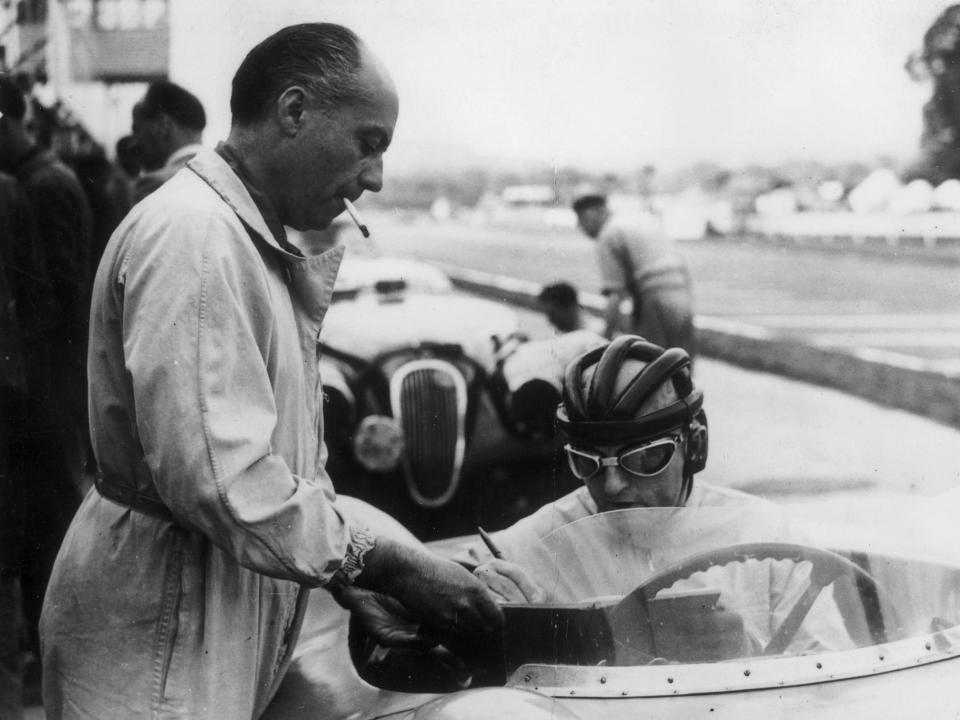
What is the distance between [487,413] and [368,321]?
29.4 inches

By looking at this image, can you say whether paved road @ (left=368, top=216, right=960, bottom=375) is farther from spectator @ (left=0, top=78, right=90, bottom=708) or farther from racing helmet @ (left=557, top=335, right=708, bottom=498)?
racing helmet @ (left=557, top=335, right=708, bottom=498)

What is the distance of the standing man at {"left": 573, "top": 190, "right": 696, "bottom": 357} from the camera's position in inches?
249

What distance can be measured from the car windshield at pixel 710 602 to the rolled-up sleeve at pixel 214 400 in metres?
0.39

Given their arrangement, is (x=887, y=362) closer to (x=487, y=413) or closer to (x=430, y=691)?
(x=487, y=413)

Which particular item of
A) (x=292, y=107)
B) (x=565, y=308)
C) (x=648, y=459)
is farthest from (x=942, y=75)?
(x=292, y=107)

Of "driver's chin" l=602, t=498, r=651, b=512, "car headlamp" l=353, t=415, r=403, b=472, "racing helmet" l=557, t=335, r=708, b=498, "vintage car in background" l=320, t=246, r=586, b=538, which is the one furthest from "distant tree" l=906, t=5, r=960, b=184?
"car headlamp" l=353, t=415, r=403, b=472

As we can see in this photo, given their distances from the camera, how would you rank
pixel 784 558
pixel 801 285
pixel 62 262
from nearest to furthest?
pixel 784 558 → pixel 62 262 → pixel 801 285

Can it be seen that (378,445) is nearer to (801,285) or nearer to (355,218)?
(355,218)

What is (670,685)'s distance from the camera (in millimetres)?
1742

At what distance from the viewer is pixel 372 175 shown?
1.81 metres

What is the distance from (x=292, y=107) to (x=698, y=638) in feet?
3.17

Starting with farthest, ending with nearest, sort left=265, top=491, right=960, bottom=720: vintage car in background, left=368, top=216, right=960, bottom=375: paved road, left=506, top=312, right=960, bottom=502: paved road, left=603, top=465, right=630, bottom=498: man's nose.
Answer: left=368, top=216, right=960, bottom=375: paved road
left=506, top=312, right=960, bottom=502: paved road
left=603, top=465, right=630, bottom=498: man's nose
left=265, top=491, right=960, bottom=720: vintage car in background

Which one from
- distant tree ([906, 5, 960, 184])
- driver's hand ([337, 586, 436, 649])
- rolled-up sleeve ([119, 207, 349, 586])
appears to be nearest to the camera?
rolled-up sleeve ([119, 207, 349, 586])

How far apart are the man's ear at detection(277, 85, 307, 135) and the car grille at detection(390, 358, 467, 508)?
338 cm
